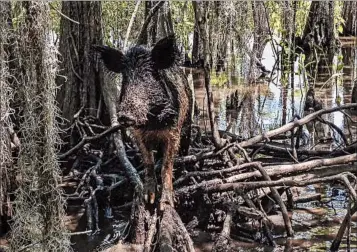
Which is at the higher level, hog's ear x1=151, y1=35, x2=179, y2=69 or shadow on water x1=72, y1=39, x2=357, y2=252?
hog's ear x1=151, y1=35, x2=179, y2=69

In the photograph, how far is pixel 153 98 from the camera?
4.36 m

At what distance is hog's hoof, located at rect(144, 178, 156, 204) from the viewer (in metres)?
4.64

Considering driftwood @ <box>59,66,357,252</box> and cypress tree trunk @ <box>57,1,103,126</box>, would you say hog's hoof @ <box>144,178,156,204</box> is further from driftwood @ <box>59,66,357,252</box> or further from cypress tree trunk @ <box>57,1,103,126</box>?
cypress tree trunk @ <box>57,1,103,126</box>

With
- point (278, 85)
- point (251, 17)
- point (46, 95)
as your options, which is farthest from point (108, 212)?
point (278, 85)

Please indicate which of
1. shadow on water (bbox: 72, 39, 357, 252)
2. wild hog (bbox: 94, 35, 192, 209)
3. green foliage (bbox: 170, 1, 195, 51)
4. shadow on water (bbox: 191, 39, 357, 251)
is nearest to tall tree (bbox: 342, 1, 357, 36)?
shadow on water (bbox: 191, 39, 357, 251)

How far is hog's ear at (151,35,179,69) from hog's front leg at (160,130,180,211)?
1.74 ft

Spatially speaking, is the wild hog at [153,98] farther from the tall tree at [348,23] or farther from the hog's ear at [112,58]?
the tall tree at [348,23]

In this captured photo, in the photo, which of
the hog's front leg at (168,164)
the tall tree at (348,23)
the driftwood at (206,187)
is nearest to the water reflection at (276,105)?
the driftwood at (206,187)

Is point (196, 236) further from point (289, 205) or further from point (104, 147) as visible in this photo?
point (104, 147)

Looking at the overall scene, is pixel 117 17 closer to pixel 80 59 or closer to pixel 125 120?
pixel 80 59

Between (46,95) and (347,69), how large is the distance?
12.4m

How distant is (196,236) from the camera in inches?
205

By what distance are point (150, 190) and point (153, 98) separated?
0.78m

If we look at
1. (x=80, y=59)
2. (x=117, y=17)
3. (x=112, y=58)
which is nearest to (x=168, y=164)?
(x=112, y=58)
